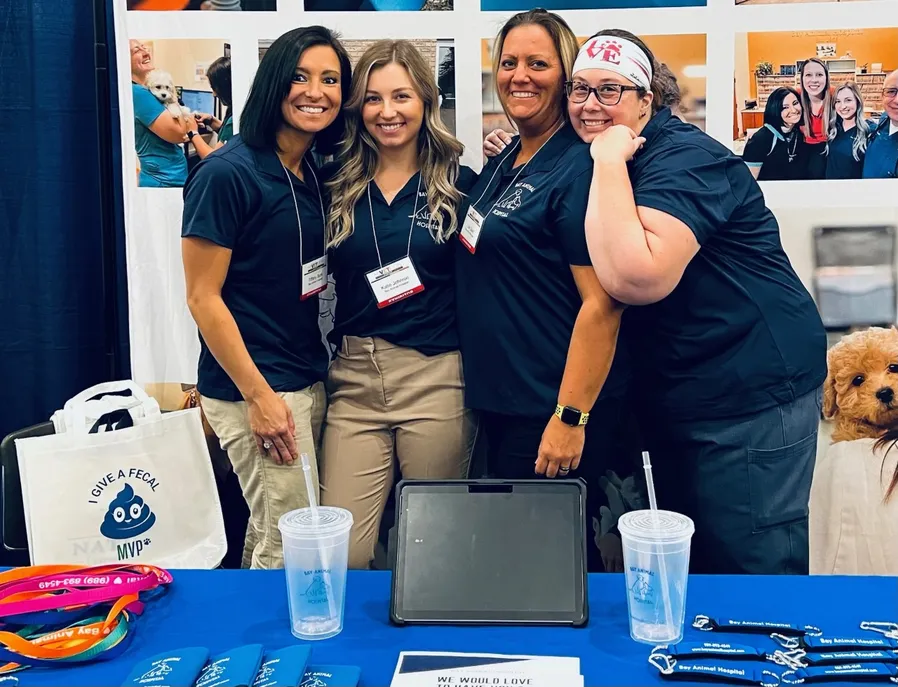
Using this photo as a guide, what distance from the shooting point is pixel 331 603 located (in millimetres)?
1166

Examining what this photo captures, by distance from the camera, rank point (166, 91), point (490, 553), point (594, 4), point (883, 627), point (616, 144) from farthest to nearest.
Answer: point (166, 91), point (594, 4), point (616, 144), point (490, 553), point (883, 627)

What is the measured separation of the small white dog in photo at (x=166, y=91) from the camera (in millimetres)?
2178

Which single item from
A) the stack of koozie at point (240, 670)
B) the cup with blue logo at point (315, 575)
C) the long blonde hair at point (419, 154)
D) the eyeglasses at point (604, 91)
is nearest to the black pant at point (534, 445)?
the long blonde hair at point (419, 154)

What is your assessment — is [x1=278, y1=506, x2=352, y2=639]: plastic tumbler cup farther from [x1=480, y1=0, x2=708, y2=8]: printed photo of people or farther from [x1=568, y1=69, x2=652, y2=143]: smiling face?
[x1=480, y1=0, x2=708, y2=8]: printed photo of people

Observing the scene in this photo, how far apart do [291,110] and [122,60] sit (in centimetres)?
59

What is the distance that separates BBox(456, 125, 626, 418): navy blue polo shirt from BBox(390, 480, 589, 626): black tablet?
2.02ft

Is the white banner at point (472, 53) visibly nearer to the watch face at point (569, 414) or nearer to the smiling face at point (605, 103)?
the smiling face at point (605, 103)

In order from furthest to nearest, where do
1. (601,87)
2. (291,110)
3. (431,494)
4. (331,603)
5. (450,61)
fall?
(450,61)
(291,110)
(601,87)
(431,494)
(331,603)

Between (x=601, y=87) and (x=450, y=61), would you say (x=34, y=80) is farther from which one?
(x=601, y=87)

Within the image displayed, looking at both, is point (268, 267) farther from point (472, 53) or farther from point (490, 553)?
point (490, 553)

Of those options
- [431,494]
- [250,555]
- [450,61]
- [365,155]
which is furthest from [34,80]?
[431,494]

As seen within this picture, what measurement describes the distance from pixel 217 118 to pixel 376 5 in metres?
0.52

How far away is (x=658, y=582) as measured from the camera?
1.12 meters

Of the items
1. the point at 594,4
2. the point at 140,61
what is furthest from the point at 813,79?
the point at 140,61
